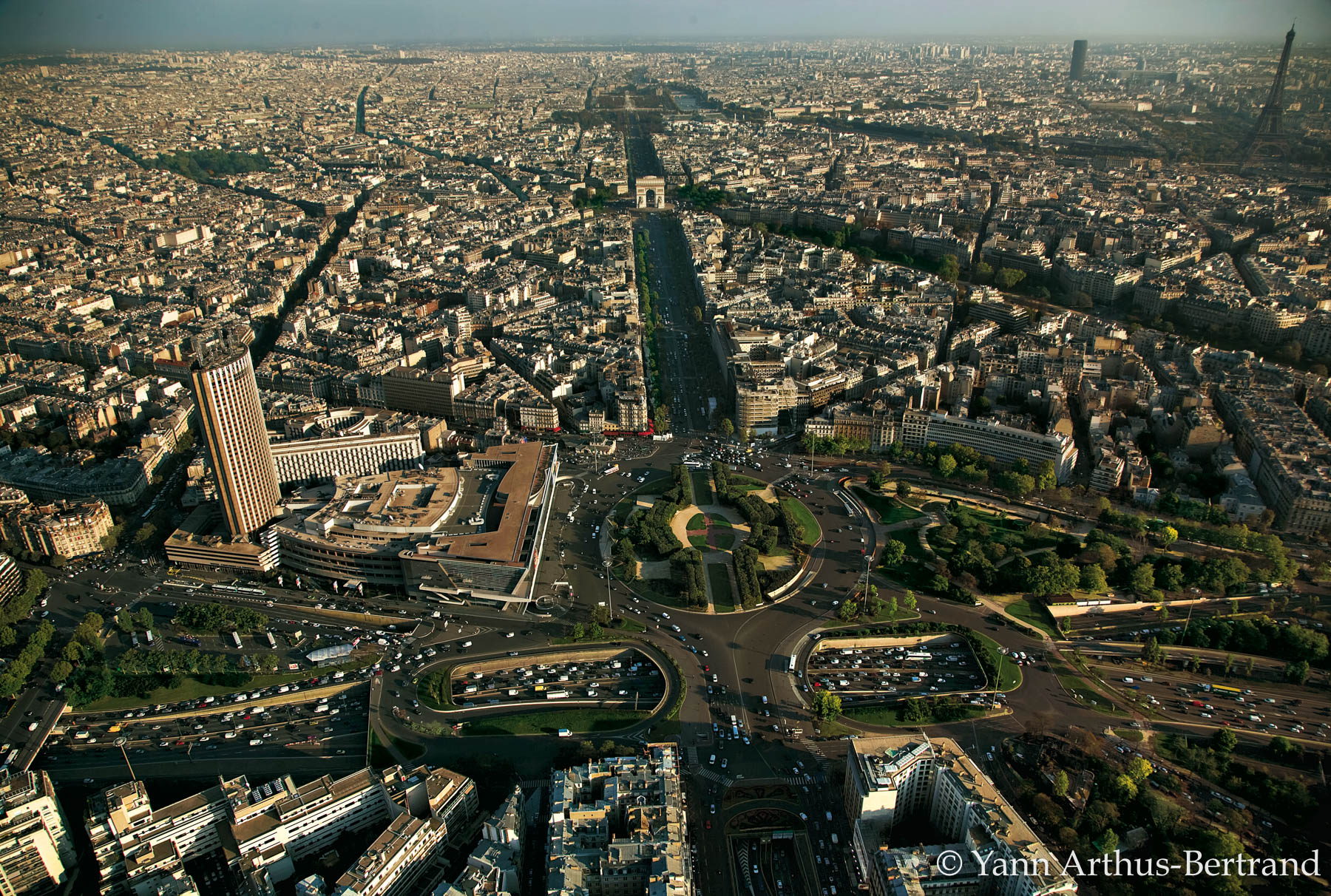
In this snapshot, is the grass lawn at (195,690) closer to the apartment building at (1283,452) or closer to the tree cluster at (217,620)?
the tree cluster at (217,620)

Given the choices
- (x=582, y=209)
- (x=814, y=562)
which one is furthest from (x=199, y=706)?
(x=582, y=209)

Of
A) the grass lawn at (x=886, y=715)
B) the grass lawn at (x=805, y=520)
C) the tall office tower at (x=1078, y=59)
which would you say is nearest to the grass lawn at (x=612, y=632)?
the grass lawn at (x=886, y=715)

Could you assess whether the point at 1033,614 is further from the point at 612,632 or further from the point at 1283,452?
the point at 1283,452

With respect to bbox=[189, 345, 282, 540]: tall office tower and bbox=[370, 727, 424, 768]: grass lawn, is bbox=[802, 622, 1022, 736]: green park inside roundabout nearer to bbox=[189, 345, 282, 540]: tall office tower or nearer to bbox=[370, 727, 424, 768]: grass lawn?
bbox=[370, 727, 424, 768]: grass lawn

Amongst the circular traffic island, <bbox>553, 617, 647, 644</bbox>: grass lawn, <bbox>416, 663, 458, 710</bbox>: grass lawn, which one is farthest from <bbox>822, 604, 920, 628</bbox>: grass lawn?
<bbox>416, 663, 458, 710</bbox>: grass lawn

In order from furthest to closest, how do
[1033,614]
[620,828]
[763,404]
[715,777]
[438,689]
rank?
[763,404] < [1033,614] < [438,689] < [715,777] < [620,828]

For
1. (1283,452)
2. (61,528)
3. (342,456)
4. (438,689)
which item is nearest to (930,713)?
(438,689)
